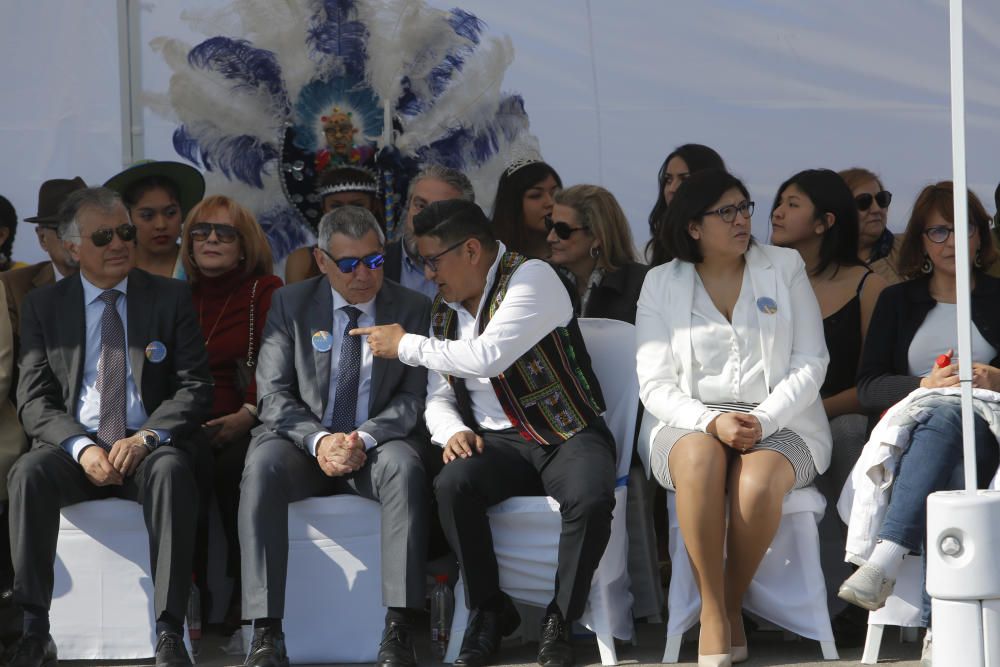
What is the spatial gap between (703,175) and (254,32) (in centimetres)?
228

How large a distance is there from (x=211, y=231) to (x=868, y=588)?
2.59m

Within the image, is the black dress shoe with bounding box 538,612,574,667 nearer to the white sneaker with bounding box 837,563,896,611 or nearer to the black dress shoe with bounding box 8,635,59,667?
the white sneaker with bounding box 837,563,896,611

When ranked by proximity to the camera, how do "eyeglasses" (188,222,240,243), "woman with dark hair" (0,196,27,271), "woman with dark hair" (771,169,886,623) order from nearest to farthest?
"woman with dark hair" (771,169,886,623), "eyeglasses" (188,222,240,243), "woman with dark hair" (0,196,27,271)

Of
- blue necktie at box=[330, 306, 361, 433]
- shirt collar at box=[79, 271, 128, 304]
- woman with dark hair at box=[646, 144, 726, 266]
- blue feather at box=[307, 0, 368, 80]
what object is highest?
blue feather at box=[307, 0, 368, 80]

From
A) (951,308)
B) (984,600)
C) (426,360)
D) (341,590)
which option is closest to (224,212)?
(426,360)

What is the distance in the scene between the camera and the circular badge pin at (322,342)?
15.2 ft

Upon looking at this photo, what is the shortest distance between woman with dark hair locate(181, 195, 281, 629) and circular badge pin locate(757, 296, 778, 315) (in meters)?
1.73

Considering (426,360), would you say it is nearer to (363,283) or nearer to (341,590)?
(363,283)

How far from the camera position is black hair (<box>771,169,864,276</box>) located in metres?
5.04

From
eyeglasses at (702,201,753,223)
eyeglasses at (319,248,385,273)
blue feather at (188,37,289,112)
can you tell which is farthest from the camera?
blue feather at (188,37,289,112)

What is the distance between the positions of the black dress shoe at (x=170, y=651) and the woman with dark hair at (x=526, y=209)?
208cm

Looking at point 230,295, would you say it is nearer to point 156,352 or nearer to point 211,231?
point 211,231

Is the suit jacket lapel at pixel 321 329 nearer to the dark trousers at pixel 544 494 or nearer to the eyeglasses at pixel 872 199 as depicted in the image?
the dark trousers at pixel 544 494

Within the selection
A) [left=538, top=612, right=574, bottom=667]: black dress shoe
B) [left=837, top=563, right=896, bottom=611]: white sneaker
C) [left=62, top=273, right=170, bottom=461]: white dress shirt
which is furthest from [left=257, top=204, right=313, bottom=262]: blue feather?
[left=837, top=563, right=896, bottom=611]: white sneaker
